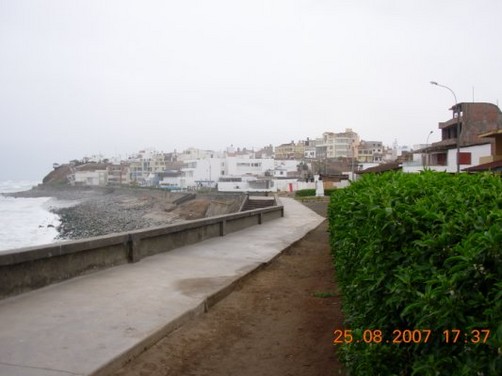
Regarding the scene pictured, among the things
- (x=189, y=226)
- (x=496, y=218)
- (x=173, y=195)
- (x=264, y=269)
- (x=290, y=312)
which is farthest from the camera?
(x=173, y=195)

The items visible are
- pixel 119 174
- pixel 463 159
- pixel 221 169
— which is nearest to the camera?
pixel 463 159

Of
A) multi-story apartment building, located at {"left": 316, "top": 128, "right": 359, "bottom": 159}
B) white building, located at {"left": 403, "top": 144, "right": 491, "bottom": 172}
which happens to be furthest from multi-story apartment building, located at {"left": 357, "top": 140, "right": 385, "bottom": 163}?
white building, located at {"left": 403, "top": 144, "right": 491, "bottom": 172}

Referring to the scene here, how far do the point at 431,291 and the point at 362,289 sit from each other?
1.50 m

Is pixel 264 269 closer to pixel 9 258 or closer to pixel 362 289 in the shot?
pixel 9 258

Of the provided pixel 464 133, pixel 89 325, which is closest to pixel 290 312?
pixel 89 325

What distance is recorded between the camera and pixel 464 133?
54969 mm

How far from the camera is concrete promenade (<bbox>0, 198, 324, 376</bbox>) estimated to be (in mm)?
4430

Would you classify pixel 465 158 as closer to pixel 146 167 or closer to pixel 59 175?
pixel 146 167

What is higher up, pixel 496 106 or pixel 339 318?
pixel 496 106

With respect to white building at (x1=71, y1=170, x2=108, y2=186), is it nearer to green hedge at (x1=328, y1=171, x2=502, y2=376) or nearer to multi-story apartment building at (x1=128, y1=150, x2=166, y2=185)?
multi-story apartment building at (x1=128, y1=150, x2=166, y2=185)

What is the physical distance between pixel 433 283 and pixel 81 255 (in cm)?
709
